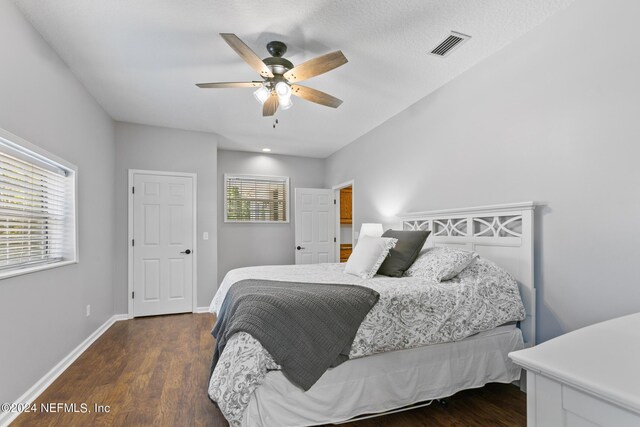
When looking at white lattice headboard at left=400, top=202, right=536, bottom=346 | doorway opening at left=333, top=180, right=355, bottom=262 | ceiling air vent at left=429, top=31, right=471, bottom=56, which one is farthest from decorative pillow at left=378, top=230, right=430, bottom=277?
doorway opening at left=333, top=180, right=355, bottom=262

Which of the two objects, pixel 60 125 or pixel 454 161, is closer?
pixel 60 125

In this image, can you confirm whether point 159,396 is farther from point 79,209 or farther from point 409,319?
point 79,209

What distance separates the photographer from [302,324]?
5.80ft

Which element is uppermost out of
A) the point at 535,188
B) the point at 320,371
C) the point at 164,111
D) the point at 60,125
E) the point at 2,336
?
the point at 164,111

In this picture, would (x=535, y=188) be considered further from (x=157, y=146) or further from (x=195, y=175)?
(x=157, y=146)

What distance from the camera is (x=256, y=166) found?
5848mm

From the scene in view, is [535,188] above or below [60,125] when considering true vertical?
below

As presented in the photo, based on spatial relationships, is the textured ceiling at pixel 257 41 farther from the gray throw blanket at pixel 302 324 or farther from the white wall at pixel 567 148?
the gray throw blanket at pixel 302 324

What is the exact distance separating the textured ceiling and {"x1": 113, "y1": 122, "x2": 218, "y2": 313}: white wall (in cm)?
69

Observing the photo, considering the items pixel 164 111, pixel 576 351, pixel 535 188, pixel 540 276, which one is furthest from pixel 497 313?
pixel 164 111

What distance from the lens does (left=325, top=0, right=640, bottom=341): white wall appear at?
1835 millimetres

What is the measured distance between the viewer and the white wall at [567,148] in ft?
6.02

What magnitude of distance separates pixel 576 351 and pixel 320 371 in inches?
50.1

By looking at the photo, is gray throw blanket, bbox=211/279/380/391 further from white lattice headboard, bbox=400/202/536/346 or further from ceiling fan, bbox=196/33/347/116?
ceiling fan, bbox=196/33/347/116
